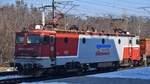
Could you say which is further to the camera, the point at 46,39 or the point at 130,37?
the point at 130,37

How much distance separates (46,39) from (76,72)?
4.31 m

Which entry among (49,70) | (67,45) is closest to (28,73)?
(49,70)

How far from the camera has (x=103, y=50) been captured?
113 ft

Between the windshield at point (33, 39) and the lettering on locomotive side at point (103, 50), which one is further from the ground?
the windshield at point (33, 39)

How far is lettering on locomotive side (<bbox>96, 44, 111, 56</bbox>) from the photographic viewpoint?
33728 millimetres

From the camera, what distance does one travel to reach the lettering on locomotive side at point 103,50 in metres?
33.7

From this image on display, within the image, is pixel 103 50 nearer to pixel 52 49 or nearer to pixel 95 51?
pixel 95 51

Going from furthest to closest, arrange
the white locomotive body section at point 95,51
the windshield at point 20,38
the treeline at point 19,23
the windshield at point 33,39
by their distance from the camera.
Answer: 1. the treeline at point 19,23
2. the windshield at point 20,38
3. the windshield at point 33,39
4. the white locomotive body section at point 95,51

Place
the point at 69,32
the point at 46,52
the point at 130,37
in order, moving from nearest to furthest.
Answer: the point at 46,52 < the point at 69,32 < the point at 130,37

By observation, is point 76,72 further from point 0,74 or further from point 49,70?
point 0,74

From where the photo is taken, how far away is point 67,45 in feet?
97.5

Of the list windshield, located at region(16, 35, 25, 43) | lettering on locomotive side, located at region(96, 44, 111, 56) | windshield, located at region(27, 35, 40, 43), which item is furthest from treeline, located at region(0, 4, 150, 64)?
windshield, located at region(27, 35, 40, 43)

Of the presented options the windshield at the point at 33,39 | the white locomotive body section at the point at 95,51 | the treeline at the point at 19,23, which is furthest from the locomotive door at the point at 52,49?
the treeline at the point at 19,23

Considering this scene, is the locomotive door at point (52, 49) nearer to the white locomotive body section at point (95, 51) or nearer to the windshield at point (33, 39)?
the white locomotive body section at point (95, 51)
